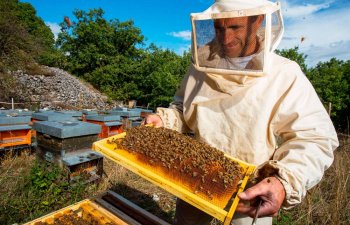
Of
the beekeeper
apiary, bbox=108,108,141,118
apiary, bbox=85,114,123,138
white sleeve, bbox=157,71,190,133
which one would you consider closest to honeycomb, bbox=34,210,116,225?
the beekeeper

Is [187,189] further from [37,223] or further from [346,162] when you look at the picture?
[346,162]

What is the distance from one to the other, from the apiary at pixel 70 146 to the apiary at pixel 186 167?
223cm

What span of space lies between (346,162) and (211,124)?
4742 millimetres

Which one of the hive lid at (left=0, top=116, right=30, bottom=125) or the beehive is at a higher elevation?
the hive lid at (left=0, top=116, right=30, bottom=125)

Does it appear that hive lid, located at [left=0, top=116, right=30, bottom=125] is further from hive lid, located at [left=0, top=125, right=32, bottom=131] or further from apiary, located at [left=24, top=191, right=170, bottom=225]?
apiary, located at [left=24, top=191, right=170, bottom=225]

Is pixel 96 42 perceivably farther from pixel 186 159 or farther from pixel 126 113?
pixel 186 159

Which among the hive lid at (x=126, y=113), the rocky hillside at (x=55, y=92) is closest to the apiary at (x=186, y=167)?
the hive lid at (x=126, y=113)

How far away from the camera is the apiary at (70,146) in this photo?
13.3 ft

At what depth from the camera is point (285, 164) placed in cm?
149

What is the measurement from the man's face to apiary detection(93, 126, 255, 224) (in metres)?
0.78

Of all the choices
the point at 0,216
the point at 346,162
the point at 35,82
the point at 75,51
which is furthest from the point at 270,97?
the point at 75,51

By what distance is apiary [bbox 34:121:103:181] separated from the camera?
159 inches

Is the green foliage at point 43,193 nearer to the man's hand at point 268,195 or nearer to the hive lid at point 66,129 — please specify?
the hive lid at point 66,129

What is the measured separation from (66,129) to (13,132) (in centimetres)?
216
